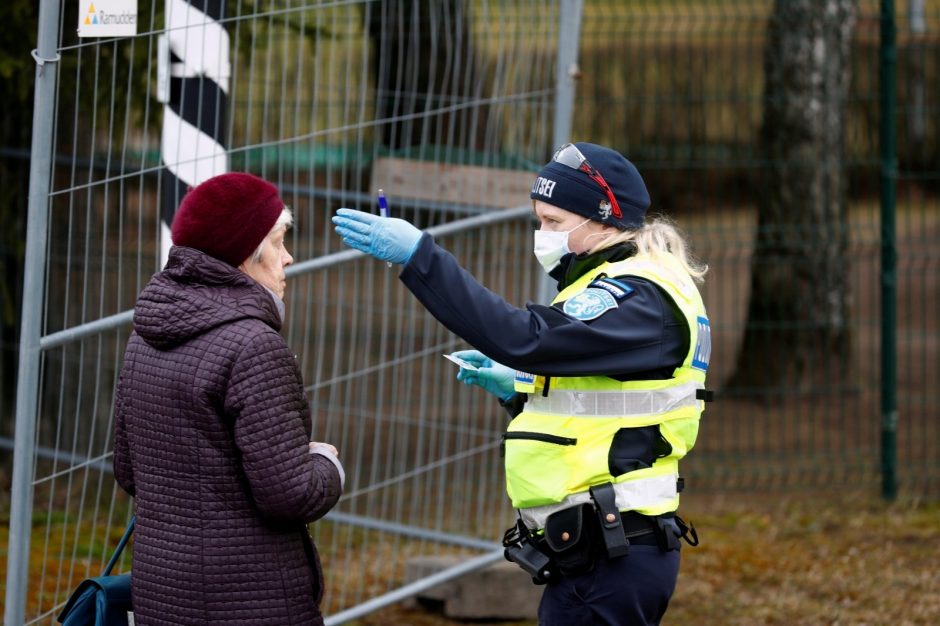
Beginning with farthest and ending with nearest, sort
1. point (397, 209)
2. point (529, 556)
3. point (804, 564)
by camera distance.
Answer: point (804, 564) < point (397, 209) < point (529, 556)

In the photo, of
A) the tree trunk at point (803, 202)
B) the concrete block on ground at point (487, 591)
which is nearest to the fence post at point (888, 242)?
the tree trunk at point (803, 202)

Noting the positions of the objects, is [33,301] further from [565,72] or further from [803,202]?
[803,202]

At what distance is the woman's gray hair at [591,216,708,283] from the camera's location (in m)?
3.11

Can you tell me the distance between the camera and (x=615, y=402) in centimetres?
301

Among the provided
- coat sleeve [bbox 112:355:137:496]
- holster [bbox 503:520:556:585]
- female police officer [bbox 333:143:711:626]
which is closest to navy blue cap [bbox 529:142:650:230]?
female police officer [bbox 333:143:711:626]

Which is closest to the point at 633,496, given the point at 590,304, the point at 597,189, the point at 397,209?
the point at 590,304

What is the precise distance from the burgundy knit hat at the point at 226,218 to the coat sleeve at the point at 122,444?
33cm

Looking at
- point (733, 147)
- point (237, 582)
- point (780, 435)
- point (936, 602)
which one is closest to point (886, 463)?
point (780, 435)

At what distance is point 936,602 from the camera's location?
5.41 metres

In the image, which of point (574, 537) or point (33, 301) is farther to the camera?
point (33, 301)

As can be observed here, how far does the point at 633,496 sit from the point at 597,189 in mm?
711

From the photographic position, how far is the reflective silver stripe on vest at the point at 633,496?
9.89 ft

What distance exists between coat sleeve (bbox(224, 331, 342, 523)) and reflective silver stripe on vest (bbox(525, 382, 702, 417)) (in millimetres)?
590

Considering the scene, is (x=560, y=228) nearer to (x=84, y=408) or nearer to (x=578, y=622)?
(x=578, y=622)
